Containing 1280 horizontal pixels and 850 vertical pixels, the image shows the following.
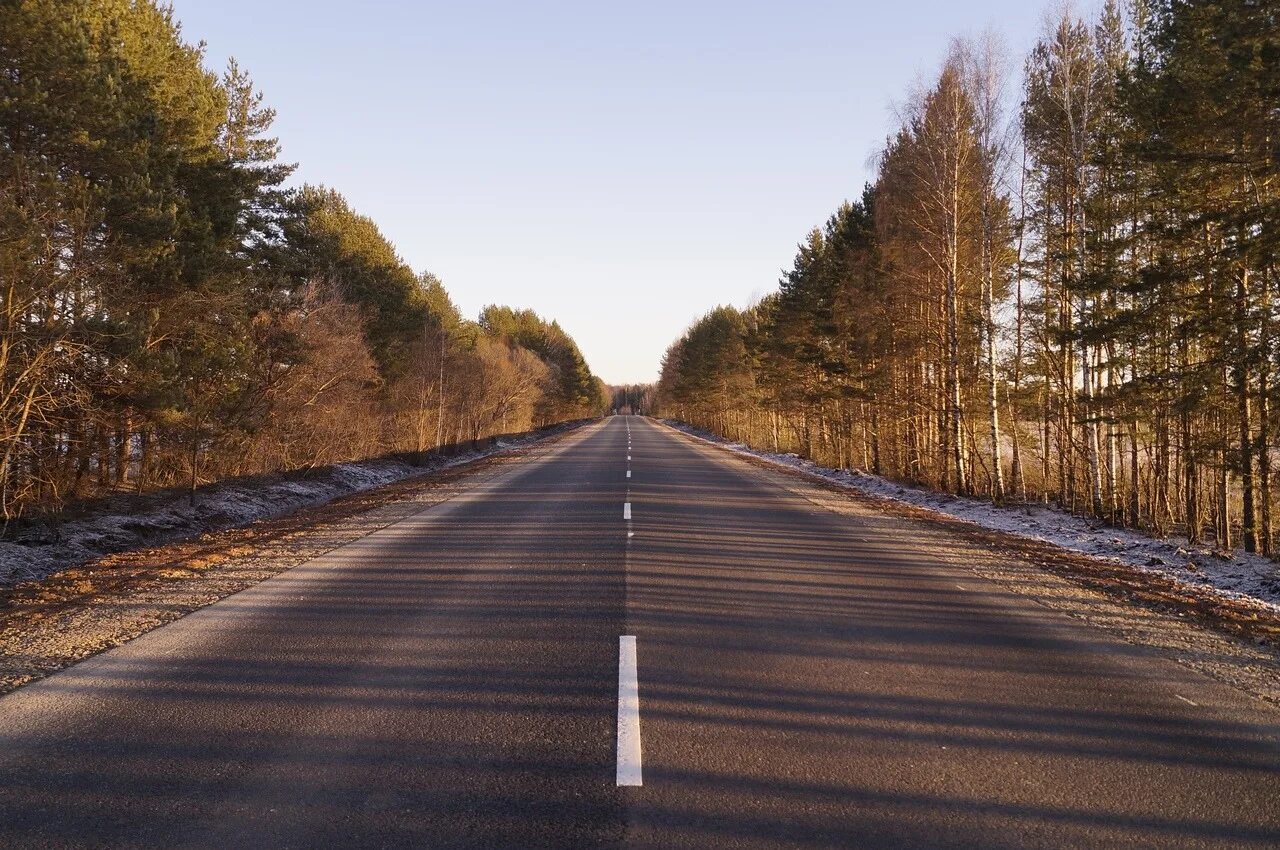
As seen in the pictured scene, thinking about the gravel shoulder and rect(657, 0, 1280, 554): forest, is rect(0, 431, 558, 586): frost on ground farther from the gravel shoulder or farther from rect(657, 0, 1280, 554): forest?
rect(657, 0, 1280, 554): forest

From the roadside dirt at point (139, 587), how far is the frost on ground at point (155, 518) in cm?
75

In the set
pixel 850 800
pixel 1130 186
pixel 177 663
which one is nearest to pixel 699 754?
pixel 850 800

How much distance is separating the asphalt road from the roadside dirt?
0.36 metres

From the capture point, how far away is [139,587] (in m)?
8.15

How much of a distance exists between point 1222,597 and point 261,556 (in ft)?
38.1

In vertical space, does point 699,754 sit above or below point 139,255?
below

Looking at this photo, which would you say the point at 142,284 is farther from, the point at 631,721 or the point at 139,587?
the point at 631,721

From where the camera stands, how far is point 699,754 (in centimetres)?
411

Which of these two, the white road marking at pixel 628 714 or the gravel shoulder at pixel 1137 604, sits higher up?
the white road marking at pixel 628 714

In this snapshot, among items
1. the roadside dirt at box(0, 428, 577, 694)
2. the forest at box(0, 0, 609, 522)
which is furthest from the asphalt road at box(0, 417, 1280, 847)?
the forest at box(0, 0, 609, 522)

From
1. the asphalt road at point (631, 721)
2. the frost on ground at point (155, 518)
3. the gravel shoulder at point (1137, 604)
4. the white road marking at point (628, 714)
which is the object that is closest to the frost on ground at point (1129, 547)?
the gravel shoulder at point (1137, 604)

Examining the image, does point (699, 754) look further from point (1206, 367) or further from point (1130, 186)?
point (1130, 186)

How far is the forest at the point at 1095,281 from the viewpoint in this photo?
1106cm

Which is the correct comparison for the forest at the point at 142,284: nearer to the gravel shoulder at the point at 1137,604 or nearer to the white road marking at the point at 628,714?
the white road marking at the point at 628,714
